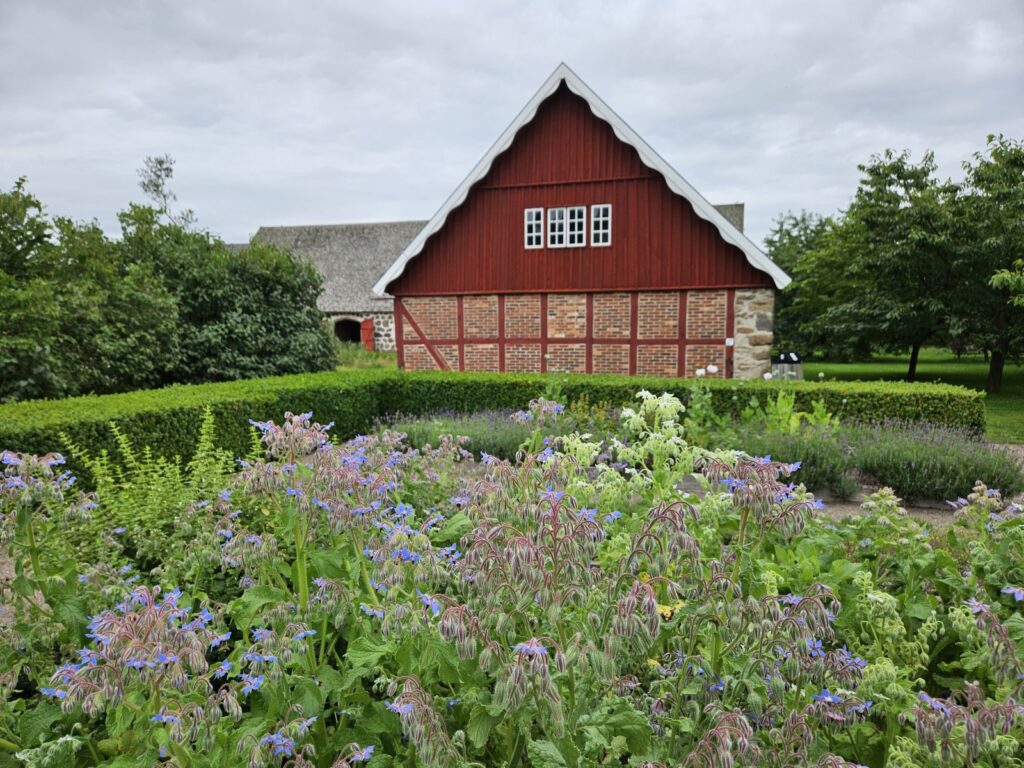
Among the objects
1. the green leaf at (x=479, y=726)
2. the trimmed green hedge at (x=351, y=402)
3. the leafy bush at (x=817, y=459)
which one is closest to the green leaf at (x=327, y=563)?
the green leaf at (x=479, y=726)

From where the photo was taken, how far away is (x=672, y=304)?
15273mm

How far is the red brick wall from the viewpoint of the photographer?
15.1m

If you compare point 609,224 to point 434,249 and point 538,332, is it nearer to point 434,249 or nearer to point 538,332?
point 538,332

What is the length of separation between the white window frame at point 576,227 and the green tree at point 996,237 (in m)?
12.2

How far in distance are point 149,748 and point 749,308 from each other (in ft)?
48.5

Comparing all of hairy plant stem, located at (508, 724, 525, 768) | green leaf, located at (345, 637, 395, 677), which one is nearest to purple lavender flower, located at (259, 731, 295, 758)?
green leaf, located at (345, 637, 395, 677)

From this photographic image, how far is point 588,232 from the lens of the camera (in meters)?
15.8

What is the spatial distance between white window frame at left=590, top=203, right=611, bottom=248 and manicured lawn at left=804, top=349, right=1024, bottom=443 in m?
9.21

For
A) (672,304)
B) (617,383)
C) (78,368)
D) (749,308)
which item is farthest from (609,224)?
(78,368)

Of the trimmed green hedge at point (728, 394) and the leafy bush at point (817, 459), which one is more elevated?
the trimmed green hedge at point (728, 394)

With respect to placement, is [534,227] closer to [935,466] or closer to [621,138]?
[621,138]

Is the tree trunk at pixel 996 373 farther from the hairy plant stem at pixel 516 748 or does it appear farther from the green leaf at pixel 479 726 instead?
the green leaf at pixel 479 726

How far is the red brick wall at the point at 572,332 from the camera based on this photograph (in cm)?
1512

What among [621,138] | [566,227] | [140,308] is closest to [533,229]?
[566,227]
